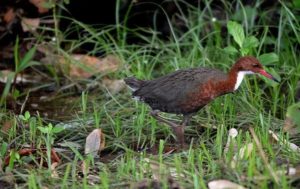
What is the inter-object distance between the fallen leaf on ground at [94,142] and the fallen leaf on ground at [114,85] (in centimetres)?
102

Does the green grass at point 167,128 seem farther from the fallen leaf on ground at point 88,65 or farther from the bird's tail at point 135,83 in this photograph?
the bird's tail at point 135,83

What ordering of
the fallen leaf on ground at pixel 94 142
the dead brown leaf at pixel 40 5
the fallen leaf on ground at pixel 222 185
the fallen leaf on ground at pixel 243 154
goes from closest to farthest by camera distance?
the fallen leaf on ground at pixel 222 185 < the fallen leaf on ground at pixel 243 154 < the fallen leaf on ground at pixel 94 142 < the dead brown leaf at pixel 40 5

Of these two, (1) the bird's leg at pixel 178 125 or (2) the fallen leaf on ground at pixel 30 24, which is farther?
(2) the fallen leaf on ground at pixel 30 24

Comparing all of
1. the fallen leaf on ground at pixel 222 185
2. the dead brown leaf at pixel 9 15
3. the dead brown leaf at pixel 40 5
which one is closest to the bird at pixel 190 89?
the fallen leaf on ground at pixel 222 185

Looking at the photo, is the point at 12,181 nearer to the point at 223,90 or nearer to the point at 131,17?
the point at 223,90

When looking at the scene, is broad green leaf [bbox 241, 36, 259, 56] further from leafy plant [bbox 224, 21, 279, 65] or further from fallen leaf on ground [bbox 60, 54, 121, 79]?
fallen leaf on ground [bbox 60, 54, 121, 79]

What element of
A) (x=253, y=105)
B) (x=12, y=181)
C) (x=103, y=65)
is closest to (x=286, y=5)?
(x=253, y=105)

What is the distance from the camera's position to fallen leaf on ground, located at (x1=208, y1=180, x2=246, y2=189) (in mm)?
3605

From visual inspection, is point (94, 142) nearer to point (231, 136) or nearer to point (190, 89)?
point (190, 89)

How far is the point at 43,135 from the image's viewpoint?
481 cm

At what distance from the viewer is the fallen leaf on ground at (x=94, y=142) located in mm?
4711

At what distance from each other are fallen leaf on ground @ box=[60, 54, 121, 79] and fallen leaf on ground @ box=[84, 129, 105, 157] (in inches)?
Answer: 54.8

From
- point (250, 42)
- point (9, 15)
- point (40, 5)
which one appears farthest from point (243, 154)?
point (9, 15)

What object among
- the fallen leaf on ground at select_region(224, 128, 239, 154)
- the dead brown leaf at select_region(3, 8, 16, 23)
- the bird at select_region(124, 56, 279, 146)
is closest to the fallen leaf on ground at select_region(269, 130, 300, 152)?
the fallen leaf on ground at select_region(224, 128, 239, 154)
